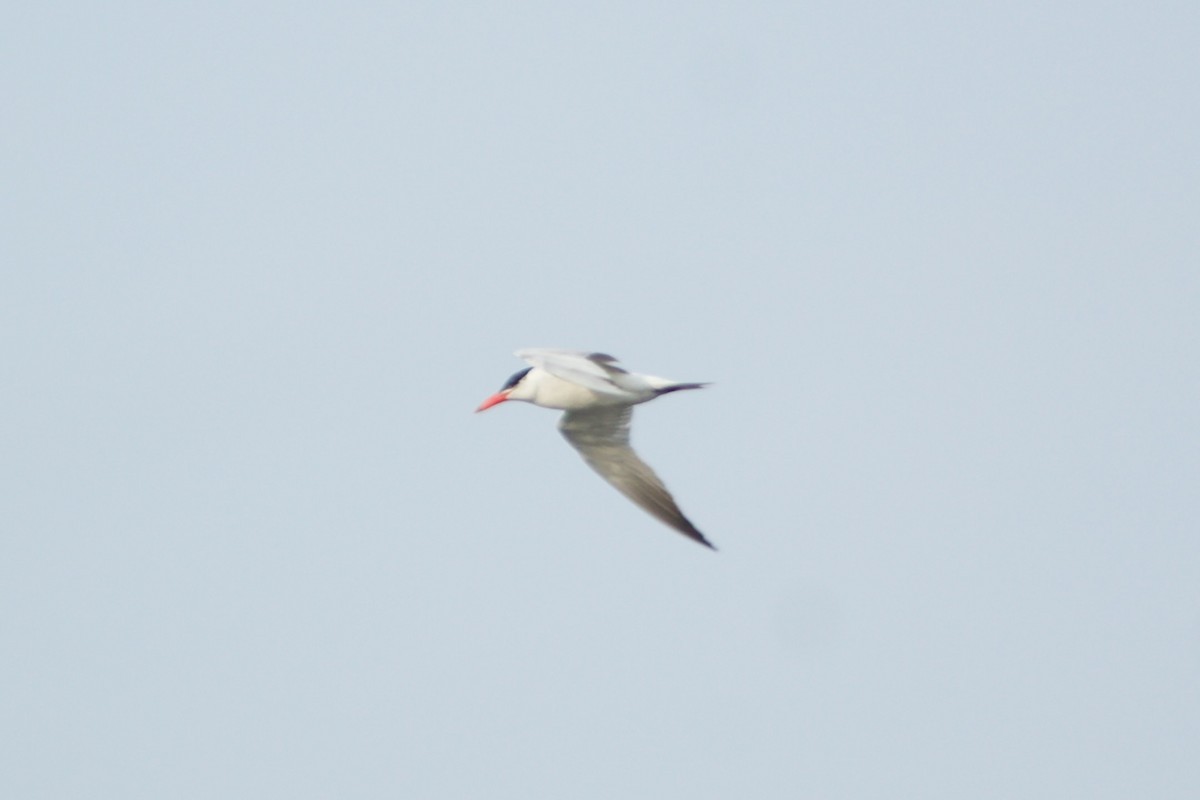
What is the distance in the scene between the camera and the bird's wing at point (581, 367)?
15.6 meters

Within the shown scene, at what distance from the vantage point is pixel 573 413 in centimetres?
1902

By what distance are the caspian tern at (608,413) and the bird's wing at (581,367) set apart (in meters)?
0.01

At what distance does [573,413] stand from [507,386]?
2.77ft

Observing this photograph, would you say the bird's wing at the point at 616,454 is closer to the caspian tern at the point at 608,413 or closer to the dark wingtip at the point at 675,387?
the caspian tern at the point at 608,413

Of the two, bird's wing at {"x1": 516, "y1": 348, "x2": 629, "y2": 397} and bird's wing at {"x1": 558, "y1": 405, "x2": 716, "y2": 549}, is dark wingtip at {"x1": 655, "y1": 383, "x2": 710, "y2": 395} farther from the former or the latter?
bird's wing at {"x1": 558, "y1": 405, "x2": 716, "y2": 549}

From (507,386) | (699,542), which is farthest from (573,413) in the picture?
(699,542)

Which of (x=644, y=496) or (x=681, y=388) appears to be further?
(x=644, y=496)

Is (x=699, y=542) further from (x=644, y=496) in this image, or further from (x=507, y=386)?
(x=507, y=386)

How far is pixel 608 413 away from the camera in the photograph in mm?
18953

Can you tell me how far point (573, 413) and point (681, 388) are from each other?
1632 mm

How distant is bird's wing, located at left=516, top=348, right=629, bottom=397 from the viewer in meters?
15.6

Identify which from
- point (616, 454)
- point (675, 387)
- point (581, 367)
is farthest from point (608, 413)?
point (581, 367)

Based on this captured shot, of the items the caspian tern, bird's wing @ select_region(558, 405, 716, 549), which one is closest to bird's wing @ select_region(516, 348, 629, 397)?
the caspian tern

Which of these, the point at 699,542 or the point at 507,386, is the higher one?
the point at 507,386
